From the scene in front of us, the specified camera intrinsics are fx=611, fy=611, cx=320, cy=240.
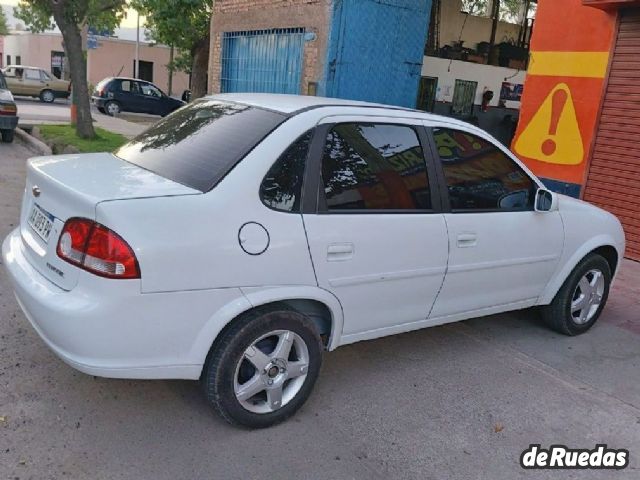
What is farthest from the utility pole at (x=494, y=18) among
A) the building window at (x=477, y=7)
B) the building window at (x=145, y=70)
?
the building window at (x=145, y=70)

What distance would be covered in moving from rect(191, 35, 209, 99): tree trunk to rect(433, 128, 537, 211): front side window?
1389 cm

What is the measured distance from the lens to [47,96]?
27.9 metres

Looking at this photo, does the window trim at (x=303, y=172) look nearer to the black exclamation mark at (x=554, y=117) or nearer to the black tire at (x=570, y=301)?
the black tire at (x=570, y=301)

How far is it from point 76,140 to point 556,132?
9.53m

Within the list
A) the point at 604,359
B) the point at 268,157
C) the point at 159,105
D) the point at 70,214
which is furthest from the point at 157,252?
the point at 159,105

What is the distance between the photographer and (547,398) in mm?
3912

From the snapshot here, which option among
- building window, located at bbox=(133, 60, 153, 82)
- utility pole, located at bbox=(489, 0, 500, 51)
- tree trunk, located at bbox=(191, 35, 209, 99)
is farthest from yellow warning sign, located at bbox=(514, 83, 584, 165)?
building window, located at bbox=(133, 60, 153, 82)

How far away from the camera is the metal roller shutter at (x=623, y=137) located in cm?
748

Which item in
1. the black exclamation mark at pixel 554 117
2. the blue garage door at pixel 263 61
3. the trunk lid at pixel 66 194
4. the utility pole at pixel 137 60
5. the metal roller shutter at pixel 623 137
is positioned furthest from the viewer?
the utility pole at pixel 137 60

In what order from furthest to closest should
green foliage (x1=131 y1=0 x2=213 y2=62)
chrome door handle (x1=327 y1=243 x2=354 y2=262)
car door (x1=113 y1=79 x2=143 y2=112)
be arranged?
car door (x1=113 y1=79 x2=143 y2=112)
green foliage (x1=131 y1=0 x2=213 y2=62)
chrome door handle (x1=327 y1=243 x2=354 y2=262)

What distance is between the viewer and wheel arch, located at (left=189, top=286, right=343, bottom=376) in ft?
9.62

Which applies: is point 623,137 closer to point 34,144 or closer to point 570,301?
point 570,301

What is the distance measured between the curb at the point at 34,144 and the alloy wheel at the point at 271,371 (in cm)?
1024

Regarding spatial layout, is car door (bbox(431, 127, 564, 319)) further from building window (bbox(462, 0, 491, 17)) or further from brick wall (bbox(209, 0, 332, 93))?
building window (bbox(462, 0, 491, 17))
